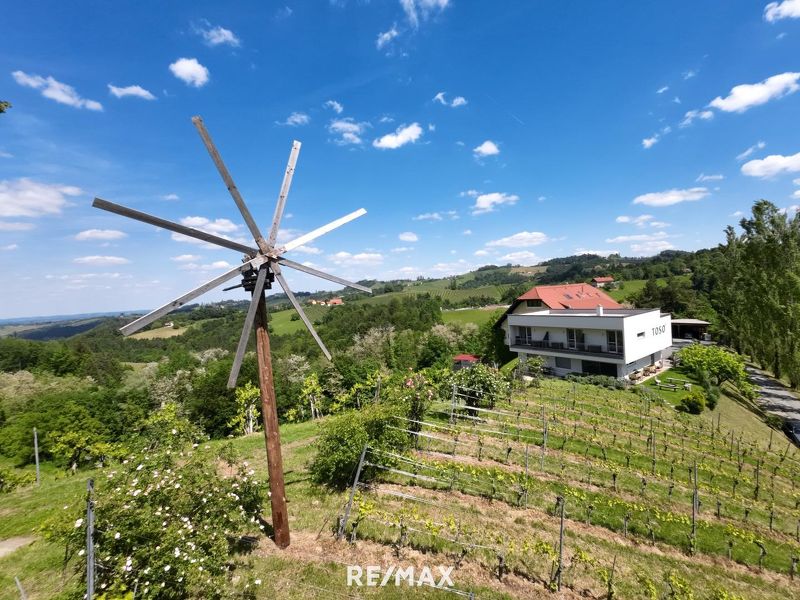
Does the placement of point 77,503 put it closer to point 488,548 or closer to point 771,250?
point 488,548

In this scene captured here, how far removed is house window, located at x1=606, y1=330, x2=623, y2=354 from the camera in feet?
96.7

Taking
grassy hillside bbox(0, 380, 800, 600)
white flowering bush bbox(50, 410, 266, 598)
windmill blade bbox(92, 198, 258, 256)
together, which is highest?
windmill blade bbox(92, 198, 258, 256)

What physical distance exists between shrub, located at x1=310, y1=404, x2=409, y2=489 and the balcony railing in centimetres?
2539

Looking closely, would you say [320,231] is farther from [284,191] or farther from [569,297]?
[569,297]

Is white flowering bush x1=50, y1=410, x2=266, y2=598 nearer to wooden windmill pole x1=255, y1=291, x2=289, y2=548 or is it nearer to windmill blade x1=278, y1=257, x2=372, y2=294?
wooden windmill pole x1=255, y1=291, x2=289, y2=548

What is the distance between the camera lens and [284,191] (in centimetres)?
858

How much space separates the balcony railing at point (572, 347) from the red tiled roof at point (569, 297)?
671cm

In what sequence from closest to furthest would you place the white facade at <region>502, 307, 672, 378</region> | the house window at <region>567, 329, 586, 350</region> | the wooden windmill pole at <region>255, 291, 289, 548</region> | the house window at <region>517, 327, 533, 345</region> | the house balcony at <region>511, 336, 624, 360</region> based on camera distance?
the wooden windmill pole at <region>255, 291, 289, 548</region> → the white facade at <region>502, 307, 672, 378</region> → the house balcony at <region>511, 336, 624, 360</region> → the house window at <region>567, 329, 586, 350</region> → the house window at <region>517, 327, 533, 345</region>

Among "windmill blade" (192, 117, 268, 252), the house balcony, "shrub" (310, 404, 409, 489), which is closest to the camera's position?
"windmill blade" (192, 117, 268, 252)

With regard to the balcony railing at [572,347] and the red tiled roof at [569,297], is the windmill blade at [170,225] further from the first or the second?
the red tiled roof at [569,297]

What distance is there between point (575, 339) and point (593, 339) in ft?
5.69

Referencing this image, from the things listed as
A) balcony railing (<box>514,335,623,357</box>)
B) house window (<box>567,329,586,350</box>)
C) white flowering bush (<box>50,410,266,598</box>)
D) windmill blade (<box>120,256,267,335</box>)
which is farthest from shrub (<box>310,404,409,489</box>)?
house window (<box>567,329,586,350</box>)

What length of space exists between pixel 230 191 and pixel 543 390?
23741 millimetres

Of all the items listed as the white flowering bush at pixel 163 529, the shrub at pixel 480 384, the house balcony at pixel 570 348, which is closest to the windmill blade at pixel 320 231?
the white flowering bush at pixel 163 529
